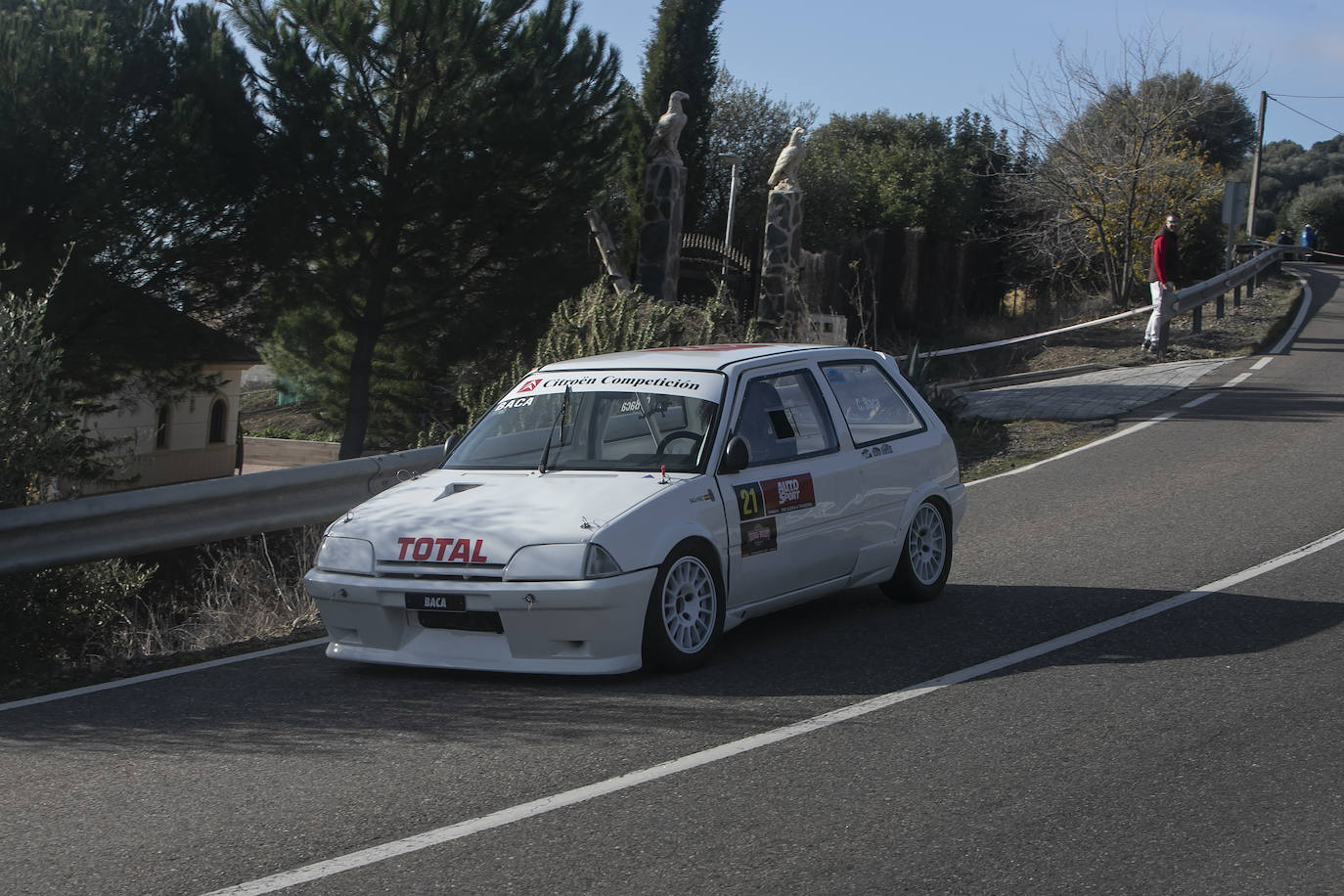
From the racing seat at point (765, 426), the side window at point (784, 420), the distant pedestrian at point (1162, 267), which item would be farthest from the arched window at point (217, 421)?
the racing seat at point (765, 426)

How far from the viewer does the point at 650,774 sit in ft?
17.7

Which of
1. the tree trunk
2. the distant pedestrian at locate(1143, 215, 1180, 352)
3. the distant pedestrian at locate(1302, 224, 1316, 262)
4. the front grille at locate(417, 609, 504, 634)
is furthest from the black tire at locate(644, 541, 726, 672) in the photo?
the distant pedestrian at locate(1302, 224, 1316, 262)

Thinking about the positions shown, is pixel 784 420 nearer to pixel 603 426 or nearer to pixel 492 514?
pixel 603 426

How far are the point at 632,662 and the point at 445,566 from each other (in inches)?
38.6

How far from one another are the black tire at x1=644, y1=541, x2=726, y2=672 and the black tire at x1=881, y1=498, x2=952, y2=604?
179 centimetres

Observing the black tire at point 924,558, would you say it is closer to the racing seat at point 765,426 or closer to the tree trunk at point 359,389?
the racing seat at point 765,426

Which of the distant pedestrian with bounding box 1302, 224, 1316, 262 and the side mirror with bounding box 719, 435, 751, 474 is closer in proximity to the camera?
the side mirror with bounding box 719, 435, 751, 474

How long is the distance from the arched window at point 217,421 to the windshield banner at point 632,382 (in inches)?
1191

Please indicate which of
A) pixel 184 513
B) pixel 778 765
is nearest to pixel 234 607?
pixel 184 513

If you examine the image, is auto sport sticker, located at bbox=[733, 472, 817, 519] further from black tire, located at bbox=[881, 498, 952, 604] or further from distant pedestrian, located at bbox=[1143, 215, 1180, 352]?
distant pedestrian, located at bbox=[1143, 215, 1180, 352]

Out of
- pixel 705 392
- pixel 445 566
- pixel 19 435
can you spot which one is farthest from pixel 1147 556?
pixel 19 435

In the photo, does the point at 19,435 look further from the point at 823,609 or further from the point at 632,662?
the point at 823,609

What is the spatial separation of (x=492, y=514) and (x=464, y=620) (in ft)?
1.79

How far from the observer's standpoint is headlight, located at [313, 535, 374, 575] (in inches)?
274
